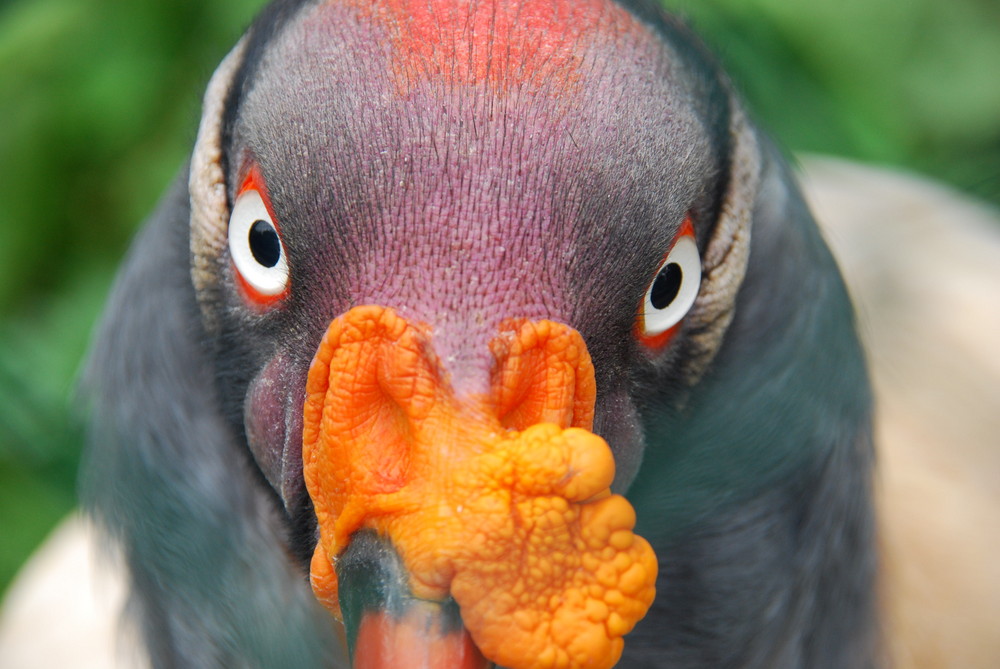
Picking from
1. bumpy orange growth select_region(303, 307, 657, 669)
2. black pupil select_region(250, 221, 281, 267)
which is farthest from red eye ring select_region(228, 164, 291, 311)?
bumpy orange growth select_region(303, 307, 657, 669)

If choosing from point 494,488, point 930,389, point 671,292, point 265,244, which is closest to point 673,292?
point 671,292

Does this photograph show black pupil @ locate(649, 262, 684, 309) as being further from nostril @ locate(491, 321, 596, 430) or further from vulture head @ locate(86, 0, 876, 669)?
nostril @ locate(491, 321, 596, 430)

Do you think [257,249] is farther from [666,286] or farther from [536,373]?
[666,286]

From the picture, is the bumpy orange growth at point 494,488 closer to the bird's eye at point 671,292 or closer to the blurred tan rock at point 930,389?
the bird's eye at point 671,292

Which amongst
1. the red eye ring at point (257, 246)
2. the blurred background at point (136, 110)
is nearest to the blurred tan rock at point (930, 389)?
the blurred background at point (136, 110)

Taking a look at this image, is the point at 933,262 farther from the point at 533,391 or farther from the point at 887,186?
the point at 533,391

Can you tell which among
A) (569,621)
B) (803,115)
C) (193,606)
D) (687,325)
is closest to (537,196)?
(687,325)
